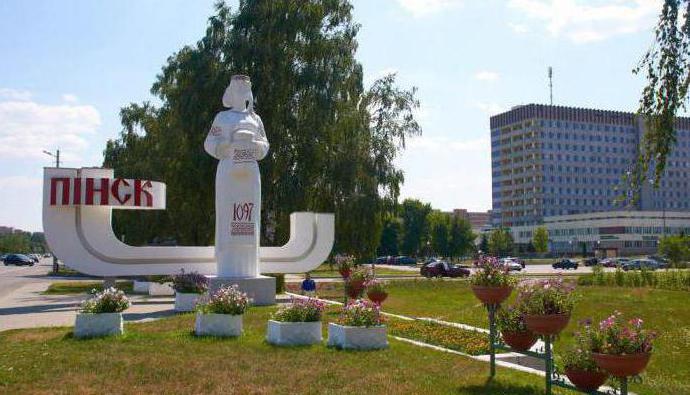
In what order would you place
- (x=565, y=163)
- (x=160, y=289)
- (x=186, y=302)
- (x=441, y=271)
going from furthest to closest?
(x=565, y=163)
(x=441, y=271)
(x=160, y=289)
(x=186, y=302)

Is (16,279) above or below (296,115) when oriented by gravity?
below

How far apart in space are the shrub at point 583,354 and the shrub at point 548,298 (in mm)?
350

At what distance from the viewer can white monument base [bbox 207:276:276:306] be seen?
61.0 feet

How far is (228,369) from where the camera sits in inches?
362

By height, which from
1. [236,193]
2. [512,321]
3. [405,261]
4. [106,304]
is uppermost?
[236,193]

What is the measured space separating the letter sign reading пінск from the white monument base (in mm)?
4240

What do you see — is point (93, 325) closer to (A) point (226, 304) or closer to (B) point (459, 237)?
(A) point (226, 304)

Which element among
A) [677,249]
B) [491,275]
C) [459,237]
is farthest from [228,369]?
[459,237]

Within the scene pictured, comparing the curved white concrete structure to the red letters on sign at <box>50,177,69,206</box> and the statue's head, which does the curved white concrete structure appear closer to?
the red letters on sign at <box>50,177,69,206</box>

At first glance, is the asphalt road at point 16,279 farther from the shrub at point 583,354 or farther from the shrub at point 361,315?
the shrub at point 583,354

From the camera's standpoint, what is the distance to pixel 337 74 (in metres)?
28.9

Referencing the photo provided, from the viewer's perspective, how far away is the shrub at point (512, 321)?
8453 mm

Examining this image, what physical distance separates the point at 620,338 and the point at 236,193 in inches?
548

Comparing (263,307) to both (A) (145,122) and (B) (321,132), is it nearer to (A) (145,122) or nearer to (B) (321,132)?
(B) (321,132)
